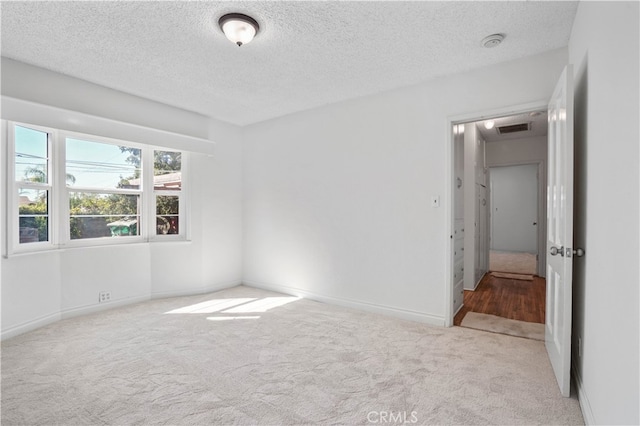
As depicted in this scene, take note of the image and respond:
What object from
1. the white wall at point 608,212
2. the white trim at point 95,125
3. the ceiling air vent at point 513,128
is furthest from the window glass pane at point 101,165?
the ceiling air vent at point 513,128

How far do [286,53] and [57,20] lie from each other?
65.8 inches

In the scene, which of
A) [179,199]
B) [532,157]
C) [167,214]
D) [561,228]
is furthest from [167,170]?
[532,157]

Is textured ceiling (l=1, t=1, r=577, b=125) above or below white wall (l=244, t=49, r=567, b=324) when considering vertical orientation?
above

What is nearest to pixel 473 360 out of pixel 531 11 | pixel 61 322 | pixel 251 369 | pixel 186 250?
pixel 251 369

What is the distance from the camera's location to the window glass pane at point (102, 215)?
367 centimetres

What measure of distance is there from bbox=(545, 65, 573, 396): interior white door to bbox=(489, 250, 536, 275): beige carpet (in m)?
4.11

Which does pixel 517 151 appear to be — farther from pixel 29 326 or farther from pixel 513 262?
pixel 29 326

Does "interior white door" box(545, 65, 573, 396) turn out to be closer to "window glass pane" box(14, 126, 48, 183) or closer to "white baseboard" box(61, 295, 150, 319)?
"white baseboard" box(61, 295, 150, 319)

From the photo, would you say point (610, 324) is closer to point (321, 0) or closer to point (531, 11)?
point (531, 11)

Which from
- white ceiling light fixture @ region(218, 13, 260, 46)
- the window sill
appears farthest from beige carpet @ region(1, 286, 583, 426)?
Result: white ceiling light fixture @ region(218, 13, 260, 46)

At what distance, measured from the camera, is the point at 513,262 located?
23.1 ft

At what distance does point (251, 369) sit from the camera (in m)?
2.43

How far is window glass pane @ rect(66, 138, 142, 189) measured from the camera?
362 centimetres

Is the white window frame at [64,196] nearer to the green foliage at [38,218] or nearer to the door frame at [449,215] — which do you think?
the green foliage at [38,218]
